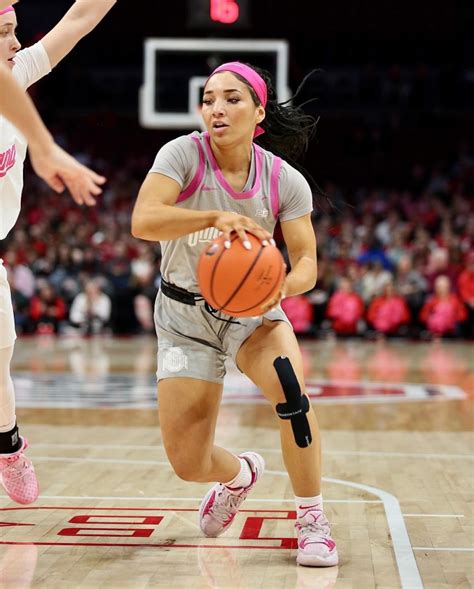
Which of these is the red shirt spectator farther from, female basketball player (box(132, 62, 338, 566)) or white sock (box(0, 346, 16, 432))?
white sock (box(0, 346, 16, 432))

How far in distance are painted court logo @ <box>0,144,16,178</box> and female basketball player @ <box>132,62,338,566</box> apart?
815 mm

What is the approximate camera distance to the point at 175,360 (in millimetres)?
4355

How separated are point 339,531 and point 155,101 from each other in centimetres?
1171

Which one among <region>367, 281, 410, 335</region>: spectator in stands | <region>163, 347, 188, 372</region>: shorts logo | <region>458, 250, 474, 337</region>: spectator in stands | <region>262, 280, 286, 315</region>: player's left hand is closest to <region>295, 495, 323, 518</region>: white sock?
<region>163, 347, 188, 372</region>: shorts logo

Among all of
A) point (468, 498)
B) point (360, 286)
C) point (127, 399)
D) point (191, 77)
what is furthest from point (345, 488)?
point (360, 286)

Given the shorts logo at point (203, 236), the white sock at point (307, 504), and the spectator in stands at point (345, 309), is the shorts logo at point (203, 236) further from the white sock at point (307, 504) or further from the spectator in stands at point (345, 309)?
the spectator in stands at point (345, 309)

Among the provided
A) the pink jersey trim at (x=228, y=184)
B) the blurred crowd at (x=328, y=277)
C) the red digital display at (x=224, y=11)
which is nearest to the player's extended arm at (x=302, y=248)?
the pink jersey trim at (x=228, y=184)

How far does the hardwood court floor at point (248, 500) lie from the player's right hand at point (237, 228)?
1.25 metres

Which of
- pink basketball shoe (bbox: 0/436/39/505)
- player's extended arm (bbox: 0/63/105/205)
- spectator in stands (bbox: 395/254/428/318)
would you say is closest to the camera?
player's extended arm (bbox: 0/63/105/205)

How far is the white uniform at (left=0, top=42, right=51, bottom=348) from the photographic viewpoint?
4641 mm

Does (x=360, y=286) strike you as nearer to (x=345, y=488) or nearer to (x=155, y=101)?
(x=155, y=101)

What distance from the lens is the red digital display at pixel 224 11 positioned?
13.2 metres

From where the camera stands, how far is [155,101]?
15438 mm

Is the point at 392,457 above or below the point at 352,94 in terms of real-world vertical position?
below
